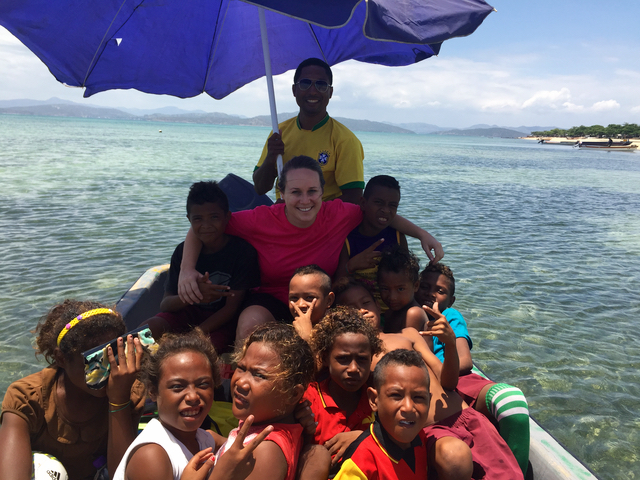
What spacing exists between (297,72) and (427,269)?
2.24m

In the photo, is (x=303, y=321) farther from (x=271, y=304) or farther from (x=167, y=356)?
(x=167, y=356)

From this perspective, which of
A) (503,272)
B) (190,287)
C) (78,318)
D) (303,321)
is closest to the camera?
(78,318)

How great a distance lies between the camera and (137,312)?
400 centimetres

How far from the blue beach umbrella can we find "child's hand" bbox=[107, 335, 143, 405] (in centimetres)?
184

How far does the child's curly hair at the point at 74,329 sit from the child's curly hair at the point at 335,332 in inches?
43.0

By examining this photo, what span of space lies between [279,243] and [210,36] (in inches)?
92.2

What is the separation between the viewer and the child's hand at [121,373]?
6.84 feet

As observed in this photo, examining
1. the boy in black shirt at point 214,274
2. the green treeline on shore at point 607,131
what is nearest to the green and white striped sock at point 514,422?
the boy in black shirt at point 214,274

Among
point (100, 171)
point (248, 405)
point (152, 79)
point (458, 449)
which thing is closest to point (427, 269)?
point (458, 449)

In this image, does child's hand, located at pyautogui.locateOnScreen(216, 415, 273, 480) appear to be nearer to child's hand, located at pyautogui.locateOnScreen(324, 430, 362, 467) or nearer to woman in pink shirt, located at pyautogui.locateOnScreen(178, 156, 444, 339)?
child's hand, located at pyautogui.locateOnScreen(324, 430, 362, 467)

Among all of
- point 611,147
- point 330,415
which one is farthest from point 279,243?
point 611,147

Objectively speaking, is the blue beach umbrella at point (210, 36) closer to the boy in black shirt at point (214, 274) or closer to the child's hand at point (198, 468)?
the boy in black shirt at point (214, 274)

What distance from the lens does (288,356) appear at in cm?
211

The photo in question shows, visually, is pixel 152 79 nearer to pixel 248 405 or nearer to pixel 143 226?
pixel 248 405
